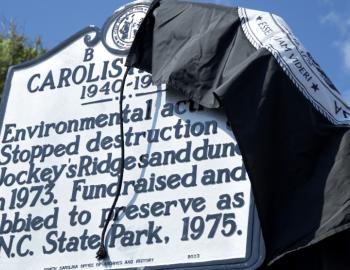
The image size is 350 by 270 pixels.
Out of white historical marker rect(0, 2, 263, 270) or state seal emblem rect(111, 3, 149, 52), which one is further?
state seal emblem rect(111, 3, 149, 52)

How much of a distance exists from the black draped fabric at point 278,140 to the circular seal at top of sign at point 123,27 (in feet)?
2.34

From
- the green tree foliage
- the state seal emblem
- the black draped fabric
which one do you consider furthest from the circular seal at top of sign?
the green tree foliage

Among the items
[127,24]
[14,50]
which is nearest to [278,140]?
[127,24]

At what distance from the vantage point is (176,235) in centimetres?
691

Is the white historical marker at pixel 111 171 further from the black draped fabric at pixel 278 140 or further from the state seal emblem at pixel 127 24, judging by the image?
the black draped fabric at pixel 278 140

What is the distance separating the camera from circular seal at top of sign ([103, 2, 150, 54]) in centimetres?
801

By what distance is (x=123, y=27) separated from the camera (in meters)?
8.10

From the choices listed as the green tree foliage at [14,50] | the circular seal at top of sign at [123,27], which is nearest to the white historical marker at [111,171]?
the circular seal at top of sign at [123,27]

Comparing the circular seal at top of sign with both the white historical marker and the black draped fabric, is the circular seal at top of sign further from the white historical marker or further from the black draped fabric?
the black draped fabric

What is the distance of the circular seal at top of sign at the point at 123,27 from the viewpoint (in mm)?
8008

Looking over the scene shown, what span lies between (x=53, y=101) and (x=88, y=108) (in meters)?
0.43

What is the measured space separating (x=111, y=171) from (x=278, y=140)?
1581 mm

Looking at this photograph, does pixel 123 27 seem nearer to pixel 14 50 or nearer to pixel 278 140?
pixel 278 140

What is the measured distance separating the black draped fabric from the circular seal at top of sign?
714mm
